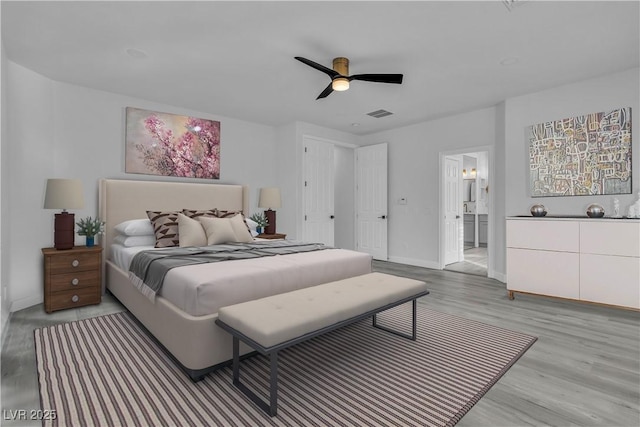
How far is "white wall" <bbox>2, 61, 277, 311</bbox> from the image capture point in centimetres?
336

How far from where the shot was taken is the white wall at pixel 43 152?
336 cm

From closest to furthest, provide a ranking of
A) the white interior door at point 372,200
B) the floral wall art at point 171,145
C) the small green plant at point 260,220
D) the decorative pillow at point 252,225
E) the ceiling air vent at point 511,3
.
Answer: the ceiling air vent at point 511,3 → the floral wall art at point 171,145 → the decorative pillow at point 252,225 → the small green plant at point 260,220 → the white interior door at point 372,200

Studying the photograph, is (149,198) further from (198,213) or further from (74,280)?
(74,280)

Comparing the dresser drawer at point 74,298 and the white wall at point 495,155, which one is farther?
the white wall at point 495,155

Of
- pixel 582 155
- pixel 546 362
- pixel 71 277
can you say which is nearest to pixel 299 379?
pixel 546 362

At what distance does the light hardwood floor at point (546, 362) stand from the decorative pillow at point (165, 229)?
86 centimetres

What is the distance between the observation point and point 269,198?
521 cm

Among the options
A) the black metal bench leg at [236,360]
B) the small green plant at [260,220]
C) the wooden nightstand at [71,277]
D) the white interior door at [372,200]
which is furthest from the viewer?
the white interior door at [372,200]

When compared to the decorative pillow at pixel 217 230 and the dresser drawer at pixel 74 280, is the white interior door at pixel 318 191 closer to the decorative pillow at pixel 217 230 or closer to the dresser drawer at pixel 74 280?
the decorative pillow at pixel 217 230

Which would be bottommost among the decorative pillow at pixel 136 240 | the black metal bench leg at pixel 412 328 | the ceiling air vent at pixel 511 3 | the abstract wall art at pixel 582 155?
the black metal bench leg at pixel 412 328

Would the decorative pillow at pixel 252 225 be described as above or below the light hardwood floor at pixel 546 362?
above

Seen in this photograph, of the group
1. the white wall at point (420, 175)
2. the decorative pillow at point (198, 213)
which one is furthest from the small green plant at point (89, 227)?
the white wall at point (420, 175)

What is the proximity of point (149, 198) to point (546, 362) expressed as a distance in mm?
4508

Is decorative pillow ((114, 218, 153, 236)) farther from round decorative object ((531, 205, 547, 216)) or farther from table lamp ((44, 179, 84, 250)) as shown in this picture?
round decorative object ((531, 205, 547, 216))
